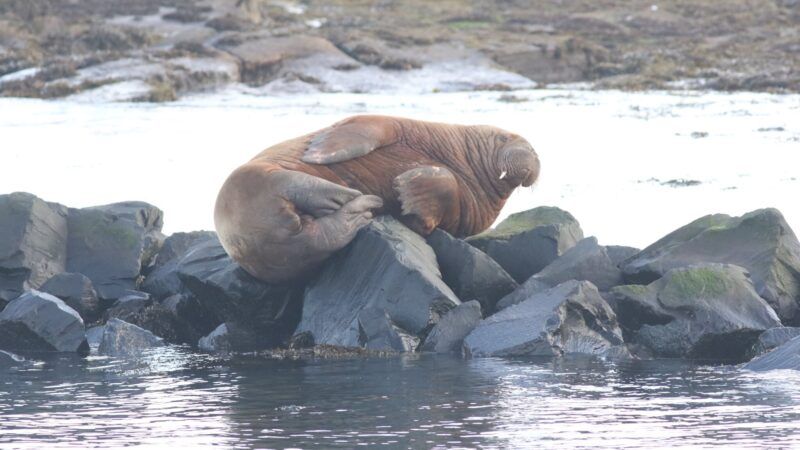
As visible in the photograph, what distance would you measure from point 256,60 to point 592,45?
9014 mm

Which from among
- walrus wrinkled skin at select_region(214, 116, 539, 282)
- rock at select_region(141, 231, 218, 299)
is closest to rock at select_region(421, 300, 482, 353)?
walrus wrinkled skin at select_region(214, 116, 539, 282)

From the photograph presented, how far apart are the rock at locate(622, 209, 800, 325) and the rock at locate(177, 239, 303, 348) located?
8.65 feet

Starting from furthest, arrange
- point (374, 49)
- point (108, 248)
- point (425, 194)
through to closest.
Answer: point (374, 49) < point (108, 248) < point (425, 194)

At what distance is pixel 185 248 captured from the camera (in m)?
11.6

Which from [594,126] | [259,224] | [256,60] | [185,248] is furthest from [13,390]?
[256,60]

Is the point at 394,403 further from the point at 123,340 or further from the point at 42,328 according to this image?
the point at 42,328

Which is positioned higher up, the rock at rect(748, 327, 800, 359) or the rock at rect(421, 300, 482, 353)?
the rock at rect(421, 300, 482, 353)

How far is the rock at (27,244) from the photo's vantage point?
413 inches

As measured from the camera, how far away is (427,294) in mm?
9094

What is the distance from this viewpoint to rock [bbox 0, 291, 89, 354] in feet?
31.4

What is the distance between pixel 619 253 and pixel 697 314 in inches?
70.3

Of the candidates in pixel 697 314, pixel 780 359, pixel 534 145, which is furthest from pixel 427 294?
pixel 534 145

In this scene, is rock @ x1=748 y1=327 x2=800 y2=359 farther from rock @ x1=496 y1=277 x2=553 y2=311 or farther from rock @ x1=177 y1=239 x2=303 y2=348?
rock @ x1=177 y1=239 x2=303 y2=348

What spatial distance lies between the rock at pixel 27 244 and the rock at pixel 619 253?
180 inches
